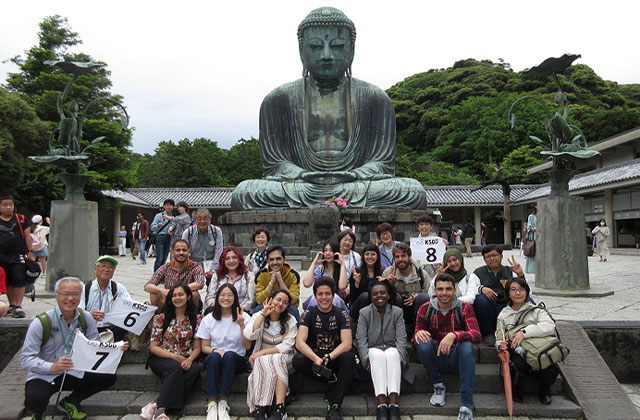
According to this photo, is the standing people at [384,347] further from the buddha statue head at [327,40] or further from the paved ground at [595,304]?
the buddha statue head at [327,40]

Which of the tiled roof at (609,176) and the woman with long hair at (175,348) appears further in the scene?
the tiled roof at (609,176)

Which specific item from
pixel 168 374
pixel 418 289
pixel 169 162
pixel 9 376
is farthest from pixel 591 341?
pixel 169 162

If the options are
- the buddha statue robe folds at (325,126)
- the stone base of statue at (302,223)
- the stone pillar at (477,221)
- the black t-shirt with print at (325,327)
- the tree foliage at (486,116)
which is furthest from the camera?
the tree foliage at (486,116)

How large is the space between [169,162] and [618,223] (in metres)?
24.2

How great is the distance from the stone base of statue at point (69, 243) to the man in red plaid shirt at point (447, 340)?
5020mm

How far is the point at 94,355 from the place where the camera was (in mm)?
3551

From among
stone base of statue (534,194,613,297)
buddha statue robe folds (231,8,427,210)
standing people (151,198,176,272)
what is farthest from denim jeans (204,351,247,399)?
buddha statue robe folds (231,8,427,210)

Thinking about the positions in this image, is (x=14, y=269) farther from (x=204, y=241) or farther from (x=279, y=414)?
(x=279, y=414)

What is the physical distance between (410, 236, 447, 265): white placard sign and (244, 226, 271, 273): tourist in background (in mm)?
1464

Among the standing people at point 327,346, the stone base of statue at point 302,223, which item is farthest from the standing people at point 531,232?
the standing people at point 327,346

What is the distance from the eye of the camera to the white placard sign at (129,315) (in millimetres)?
4043

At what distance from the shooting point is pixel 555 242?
6.57 metres

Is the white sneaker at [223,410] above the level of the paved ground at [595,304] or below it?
below

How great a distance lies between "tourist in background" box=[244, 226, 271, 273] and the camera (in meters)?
4.89
